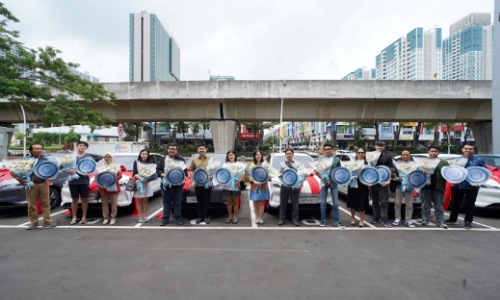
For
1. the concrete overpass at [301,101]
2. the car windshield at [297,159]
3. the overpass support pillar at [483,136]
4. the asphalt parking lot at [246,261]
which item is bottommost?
the asphalt parking lot at [246,261]

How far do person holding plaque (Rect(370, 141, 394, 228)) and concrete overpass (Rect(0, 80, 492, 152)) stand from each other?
12672mm

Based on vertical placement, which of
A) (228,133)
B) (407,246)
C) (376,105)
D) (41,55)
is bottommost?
(407,246)

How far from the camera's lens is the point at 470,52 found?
74125mm

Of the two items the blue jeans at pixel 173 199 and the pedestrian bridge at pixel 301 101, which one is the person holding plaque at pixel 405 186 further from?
the pedestrian bridge at pixel 301 101

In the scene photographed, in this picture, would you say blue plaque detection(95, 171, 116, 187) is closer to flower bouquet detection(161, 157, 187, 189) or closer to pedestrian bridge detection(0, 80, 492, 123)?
flower bouquet detection(161, 157, 187, 189)

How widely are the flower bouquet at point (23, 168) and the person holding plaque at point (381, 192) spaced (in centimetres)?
708

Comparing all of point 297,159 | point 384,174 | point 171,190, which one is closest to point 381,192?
point 384,174

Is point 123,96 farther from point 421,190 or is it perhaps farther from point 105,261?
point 421,190

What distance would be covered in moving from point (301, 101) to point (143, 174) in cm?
1507

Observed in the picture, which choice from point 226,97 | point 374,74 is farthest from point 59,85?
point 374,74

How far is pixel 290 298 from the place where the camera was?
3.00m

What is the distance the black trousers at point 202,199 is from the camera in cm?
591

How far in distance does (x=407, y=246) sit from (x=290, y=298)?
2.78 meters

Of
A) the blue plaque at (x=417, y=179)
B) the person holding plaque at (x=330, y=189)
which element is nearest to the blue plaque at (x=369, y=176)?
the person holding plaque at (x=330, y=189)
